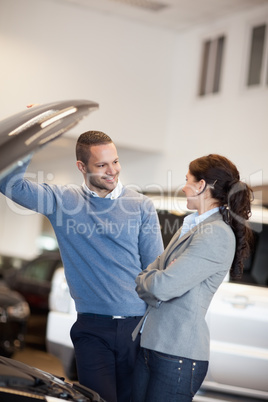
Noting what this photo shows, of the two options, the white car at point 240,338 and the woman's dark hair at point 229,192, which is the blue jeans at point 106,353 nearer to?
the woman's dark hair at point 229,192

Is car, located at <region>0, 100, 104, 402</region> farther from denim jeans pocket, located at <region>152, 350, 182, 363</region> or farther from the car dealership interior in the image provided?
the car dealership interior

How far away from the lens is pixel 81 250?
3.06m

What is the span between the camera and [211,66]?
10.0 meters

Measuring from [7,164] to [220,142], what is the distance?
751cm

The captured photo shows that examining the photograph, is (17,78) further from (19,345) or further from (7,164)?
(7,164)

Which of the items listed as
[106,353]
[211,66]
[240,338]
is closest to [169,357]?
[106,353]

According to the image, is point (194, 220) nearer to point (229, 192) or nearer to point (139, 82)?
point (229, 192)

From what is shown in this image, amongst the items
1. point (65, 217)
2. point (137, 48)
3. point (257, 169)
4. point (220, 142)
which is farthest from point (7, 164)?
point (137, 48)

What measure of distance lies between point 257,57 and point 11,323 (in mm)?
5034

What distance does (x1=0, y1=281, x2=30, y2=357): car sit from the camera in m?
7.58

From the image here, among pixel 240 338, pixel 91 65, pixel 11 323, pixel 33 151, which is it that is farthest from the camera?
pixel 91 65

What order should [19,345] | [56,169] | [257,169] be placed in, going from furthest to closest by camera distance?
[257,169], [19,345], [56,169]

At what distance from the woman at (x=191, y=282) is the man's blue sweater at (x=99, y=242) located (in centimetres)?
34

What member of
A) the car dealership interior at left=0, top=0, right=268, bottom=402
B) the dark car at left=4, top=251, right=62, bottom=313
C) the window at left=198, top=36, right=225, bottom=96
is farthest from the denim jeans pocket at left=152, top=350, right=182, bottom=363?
the window at left=198, top=36, right=225, bottom=96
